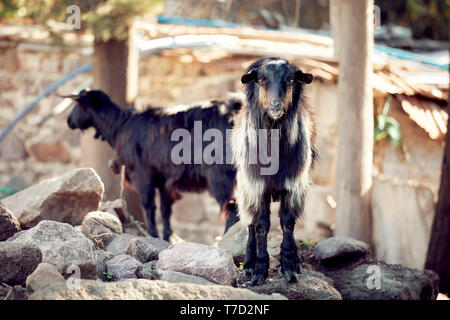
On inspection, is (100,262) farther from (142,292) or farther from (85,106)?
(85,106)

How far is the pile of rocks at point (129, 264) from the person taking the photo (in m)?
3.79

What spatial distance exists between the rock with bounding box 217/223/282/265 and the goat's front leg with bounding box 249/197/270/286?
0.77 m

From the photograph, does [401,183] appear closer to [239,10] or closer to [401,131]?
[401,131]

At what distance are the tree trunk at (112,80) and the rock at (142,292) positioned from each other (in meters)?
3.74

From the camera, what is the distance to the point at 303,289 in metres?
4.34

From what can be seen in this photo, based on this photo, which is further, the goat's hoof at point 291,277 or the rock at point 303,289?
the goat's hoof at point 291,277

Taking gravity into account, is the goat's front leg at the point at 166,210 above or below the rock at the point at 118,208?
below

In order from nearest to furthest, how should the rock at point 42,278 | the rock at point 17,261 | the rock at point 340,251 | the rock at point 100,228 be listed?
the rock at point 42,278 → the rock at point 17,261 → the rock at point 100,228 → the rock at point 340,251

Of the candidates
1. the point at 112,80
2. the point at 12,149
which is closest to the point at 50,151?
the point at 12,149

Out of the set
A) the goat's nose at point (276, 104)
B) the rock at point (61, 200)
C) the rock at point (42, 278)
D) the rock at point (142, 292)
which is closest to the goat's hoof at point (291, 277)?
the rock at point (142, 292)

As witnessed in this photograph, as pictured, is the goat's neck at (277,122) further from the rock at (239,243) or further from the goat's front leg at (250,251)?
the rock at (239,243)

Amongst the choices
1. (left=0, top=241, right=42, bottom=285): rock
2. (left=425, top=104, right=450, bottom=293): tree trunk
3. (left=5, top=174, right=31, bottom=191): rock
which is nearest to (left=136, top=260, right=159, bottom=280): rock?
(left=0, top=241, right=42, bottom=285): rock

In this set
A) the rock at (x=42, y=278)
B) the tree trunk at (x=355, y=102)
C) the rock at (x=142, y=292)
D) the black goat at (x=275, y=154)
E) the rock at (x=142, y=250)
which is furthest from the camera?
the tree trunk at (x=355, y=102)
